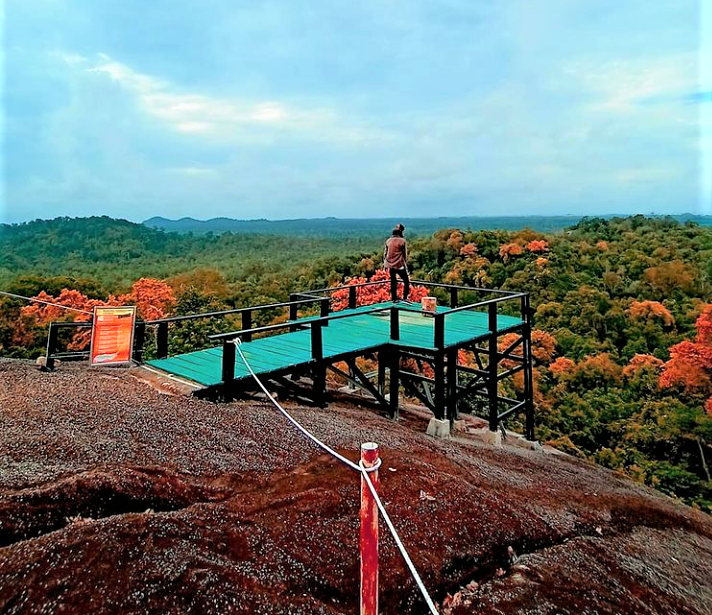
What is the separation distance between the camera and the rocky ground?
2.30 meters

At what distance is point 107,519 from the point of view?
266cm

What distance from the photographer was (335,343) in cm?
688

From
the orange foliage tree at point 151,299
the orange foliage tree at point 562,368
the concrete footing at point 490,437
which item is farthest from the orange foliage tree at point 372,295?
the orange foliage tree at point 151,299

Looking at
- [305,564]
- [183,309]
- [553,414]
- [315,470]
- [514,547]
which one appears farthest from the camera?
[183,309]

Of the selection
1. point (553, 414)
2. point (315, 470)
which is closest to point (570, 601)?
point (315, 470)

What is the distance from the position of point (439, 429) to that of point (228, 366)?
310 centimetres

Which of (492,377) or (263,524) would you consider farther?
(492,377)

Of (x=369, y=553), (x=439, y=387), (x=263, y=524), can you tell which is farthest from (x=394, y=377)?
(x=369, y=553)

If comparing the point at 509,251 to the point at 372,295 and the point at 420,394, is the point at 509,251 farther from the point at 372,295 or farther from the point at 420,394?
the point at 420,394

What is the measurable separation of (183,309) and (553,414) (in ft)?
45.0

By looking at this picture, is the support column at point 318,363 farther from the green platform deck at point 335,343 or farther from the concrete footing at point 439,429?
the concrete footing at point 439,429

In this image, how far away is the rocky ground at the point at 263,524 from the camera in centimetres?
230

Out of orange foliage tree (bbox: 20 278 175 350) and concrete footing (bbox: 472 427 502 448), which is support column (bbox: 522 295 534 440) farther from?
orange foliage tree (bbox: 20 278 175 350)

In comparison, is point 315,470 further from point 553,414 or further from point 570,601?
point 553,414
